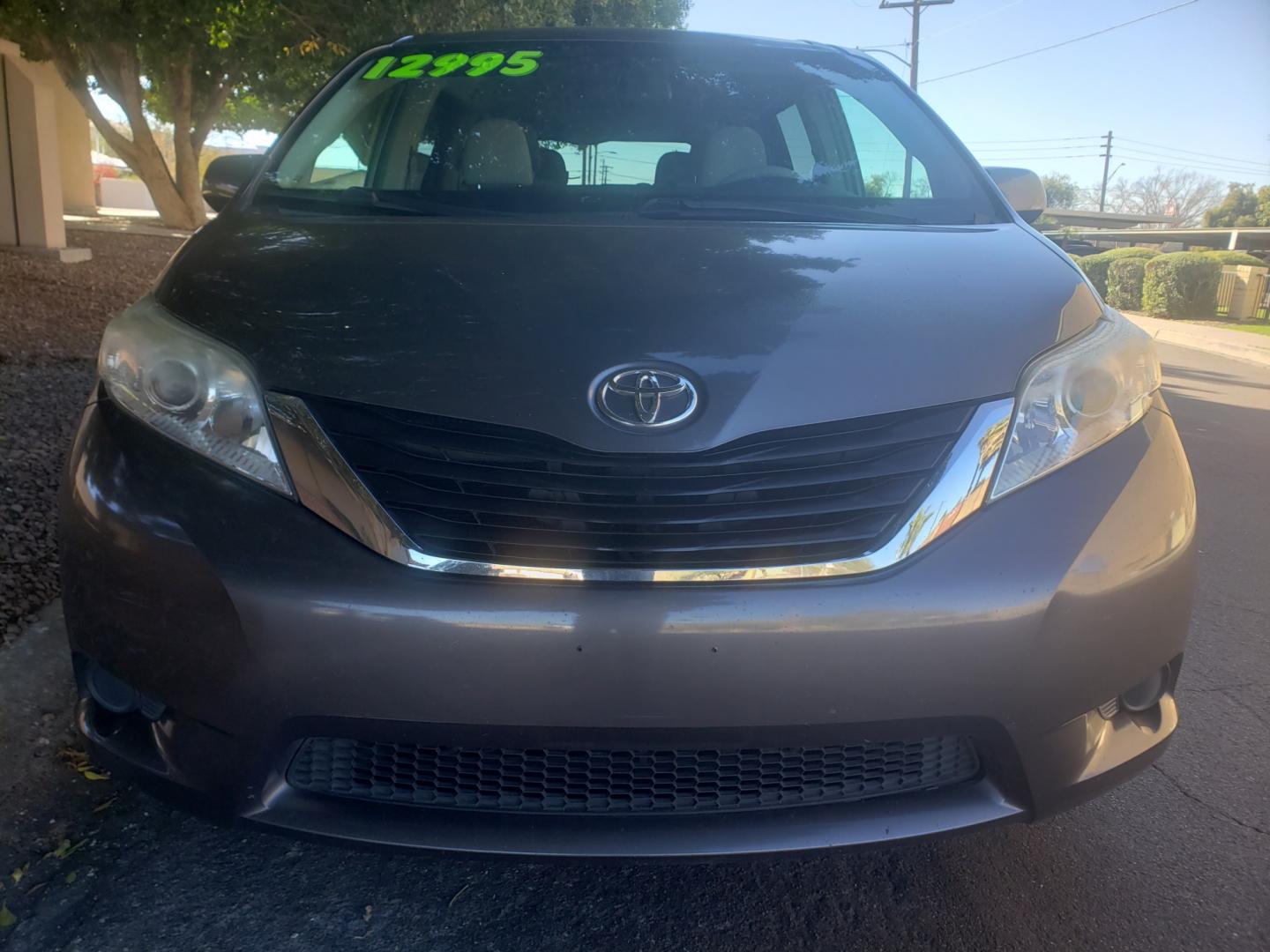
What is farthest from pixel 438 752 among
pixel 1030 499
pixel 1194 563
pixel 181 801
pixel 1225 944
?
pixel 1225 944

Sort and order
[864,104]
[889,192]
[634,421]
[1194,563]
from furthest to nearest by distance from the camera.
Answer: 1. [864,104]
2. [889,192]
3. [1194,563]
4. [634,421]

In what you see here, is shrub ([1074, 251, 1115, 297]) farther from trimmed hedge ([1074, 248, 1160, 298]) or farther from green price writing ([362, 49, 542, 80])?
green price writing ([362, 49, 542, 80])

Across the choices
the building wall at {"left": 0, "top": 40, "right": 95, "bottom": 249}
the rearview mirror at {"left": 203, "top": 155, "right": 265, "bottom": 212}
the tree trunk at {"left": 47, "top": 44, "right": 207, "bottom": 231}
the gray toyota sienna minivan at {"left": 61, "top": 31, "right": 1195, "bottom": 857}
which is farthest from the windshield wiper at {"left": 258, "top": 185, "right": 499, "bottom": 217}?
the tree trunk at {"left": 47, "top": 44, "right": 207, "bottom": 231}

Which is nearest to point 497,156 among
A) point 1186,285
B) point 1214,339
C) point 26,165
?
point 26,165

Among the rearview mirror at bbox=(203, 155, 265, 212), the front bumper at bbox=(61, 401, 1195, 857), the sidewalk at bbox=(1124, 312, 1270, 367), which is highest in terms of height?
the rearview mirror at bbox=(203, 155, 265, 212)

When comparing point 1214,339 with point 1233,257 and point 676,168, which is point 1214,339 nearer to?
point 1233,257

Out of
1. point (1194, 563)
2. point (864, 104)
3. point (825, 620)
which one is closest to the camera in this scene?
point (825, 620)

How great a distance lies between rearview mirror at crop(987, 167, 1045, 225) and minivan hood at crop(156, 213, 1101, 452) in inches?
34.7

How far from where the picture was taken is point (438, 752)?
1650 millimetres

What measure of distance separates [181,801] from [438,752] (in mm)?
445

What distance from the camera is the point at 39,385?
5637mm

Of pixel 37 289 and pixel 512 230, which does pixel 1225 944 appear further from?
pixel 37 289

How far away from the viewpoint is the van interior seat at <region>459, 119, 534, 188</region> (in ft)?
9.41

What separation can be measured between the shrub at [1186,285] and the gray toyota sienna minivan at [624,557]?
2202 centimetres
